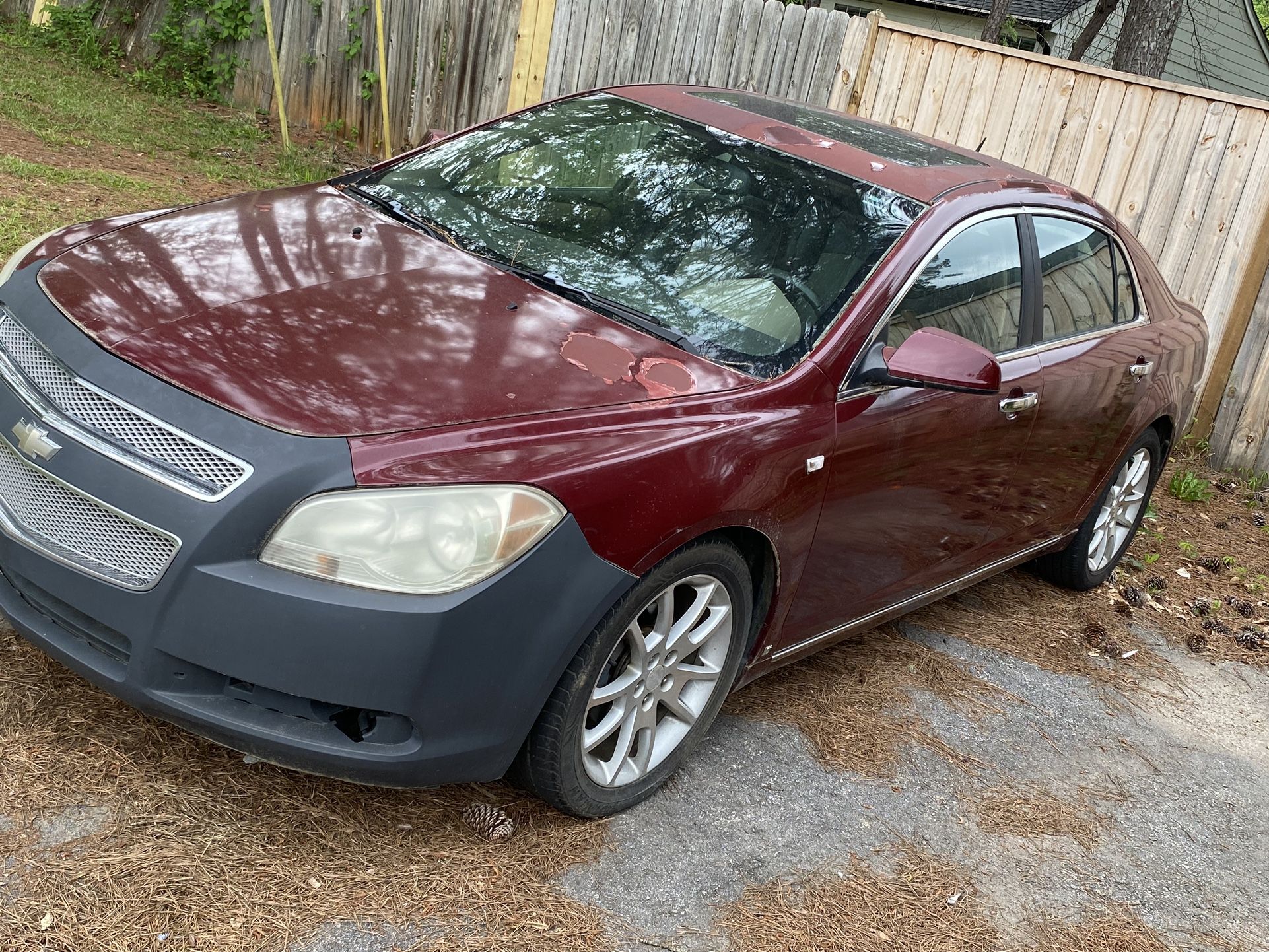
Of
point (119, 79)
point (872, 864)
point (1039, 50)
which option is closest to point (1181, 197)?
A: point (872, 864)

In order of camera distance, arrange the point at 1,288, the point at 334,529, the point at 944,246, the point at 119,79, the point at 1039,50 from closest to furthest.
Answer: the point at 334,529
the point at 1,288
the point at 944,246
the point at 119,79
the point at 1039,50

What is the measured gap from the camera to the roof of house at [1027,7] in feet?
68.4

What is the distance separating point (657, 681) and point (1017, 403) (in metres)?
1.68

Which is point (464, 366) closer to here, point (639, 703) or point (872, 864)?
point (639, 703)

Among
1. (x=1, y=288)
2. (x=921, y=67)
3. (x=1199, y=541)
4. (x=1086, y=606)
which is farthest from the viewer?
(x=921, y=67)

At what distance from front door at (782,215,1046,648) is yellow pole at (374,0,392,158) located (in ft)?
22.9

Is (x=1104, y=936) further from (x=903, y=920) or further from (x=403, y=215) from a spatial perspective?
(x=403, y=215)

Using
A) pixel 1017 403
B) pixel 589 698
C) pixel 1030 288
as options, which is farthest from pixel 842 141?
pixel 589 698

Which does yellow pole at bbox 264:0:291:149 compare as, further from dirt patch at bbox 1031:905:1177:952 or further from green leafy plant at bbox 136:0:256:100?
dirt patch at bbox 1031:905:1177:952

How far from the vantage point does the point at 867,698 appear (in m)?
4.26

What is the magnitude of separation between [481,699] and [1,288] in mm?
1696

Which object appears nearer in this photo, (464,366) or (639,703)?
(464,366)

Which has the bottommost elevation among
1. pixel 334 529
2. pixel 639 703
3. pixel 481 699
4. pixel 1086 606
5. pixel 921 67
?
pixel 1086 606

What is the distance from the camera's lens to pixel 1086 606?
5547mm
